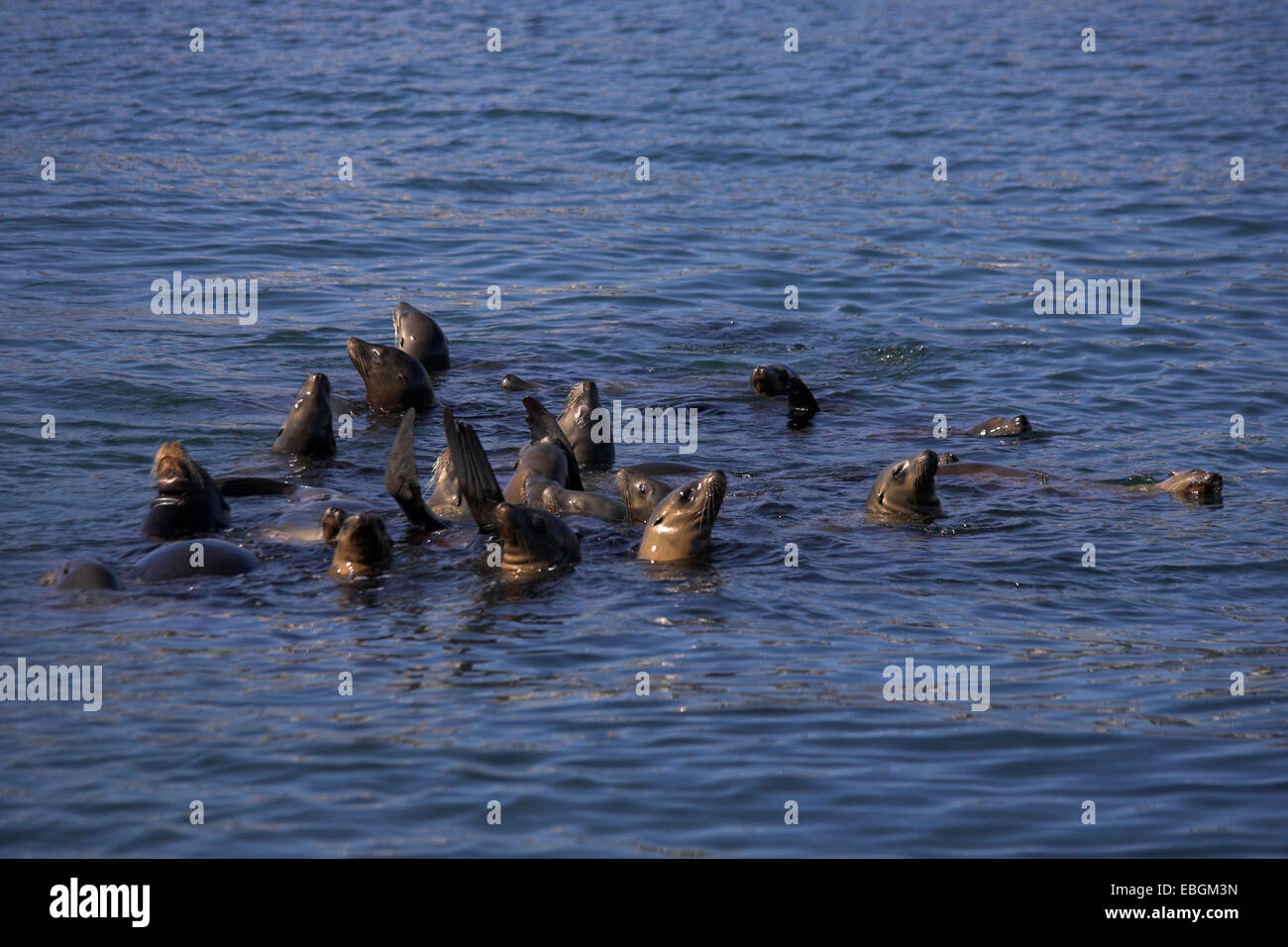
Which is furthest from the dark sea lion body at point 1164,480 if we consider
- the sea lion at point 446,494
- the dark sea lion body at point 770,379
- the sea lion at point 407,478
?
the sea lion at point 407,478

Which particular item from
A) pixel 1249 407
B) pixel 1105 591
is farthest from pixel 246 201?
pixel 1105 591

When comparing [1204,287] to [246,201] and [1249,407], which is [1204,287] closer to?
[1249,407]

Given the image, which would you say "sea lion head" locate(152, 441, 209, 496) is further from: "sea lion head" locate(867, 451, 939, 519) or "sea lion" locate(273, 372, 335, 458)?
"sea lion head" locate(867, 451, 939, 519)

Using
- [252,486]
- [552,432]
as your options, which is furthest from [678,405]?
[252,486]

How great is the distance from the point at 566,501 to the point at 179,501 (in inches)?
89.7

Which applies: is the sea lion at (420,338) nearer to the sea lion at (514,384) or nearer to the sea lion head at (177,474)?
the sea lion at (514,384)

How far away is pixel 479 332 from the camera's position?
48.1ft

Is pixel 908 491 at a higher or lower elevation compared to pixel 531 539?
higher

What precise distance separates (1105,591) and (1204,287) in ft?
27.5

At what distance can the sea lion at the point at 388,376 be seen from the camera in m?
12.0

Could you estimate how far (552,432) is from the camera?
33.4ft

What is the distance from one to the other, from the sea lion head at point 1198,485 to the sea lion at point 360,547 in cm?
539

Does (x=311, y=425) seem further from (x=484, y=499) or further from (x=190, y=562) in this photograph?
(x=190, y=562)

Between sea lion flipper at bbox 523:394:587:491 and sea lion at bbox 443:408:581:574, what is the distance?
77 centimetres
